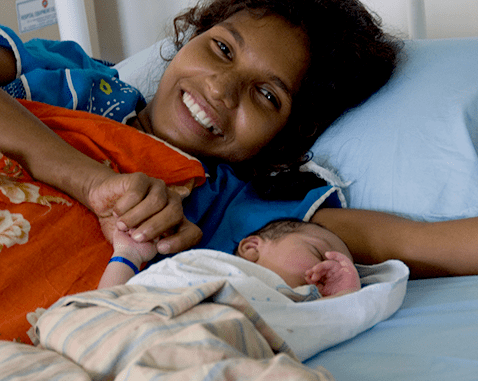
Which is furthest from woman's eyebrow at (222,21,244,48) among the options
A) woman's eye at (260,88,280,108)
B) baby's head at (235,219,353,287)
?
baby's head at (235,219,353,287)

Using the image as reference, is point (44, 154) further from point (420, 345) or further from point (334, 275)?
point (420, 345)

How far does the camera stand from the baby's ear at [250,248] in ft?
2.64

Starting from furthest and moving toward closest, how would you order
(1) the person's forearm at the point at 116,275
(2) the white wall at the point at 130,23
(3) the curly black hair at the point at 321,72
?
(2) the white wall at the point at 130,23 → (3) the curly black hair at the point at 321,72 → (1) the person's forearm at the point at 116,275

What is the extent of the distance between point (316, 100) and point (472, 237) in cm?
53

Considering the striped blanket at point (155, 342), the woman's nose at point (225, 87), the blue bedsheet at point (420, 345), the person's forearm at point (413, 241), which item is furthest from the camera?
the woman's nose at point (225, 87)

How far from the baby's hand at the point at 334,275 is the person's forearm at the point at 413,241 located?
0.57 ft

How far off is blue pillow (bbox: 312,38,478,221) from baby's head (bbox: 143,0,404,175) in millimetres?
61

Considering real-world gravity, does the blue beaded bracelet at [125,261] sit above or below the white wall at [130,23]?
below

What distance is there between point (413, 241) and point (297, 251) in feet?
0.77

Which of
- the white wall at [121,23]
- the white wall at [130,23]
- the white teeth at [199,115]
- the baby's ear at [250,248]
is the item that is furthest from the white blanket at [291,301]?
the white wall at [130,23]

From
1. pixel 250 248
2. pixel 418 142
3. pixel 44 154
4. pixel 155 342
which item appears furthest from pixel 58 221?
pixel 418 142

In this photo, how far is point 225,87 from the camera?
40.1 inches

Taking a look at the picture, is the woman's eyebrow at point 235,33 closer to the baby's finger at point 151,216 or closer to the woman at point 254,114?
the woman at point 254,114

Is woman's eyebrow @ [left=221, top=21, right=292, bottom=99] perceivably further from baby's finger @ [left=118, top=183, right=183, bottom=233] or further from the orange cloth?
baby's finger @ [left=118, top=183, right=183, bottom=233]
